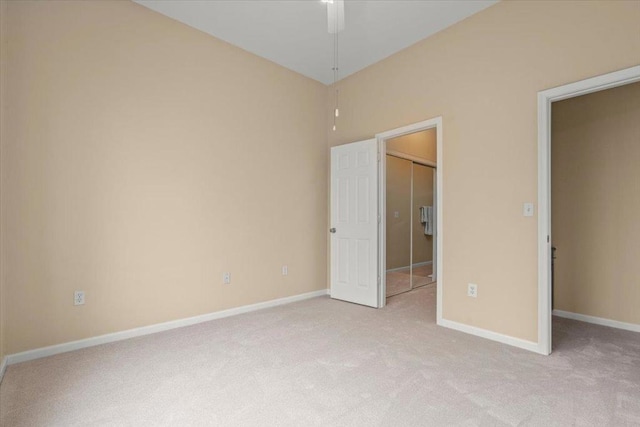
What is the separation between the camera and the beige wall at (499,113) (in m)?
2.39

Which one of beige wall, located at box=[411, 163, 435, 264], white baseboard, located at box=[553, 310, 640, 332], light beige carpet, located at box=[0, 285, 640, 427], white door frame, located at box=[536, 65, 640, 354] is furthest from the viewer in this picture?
beige wall, located at box=[411, 163, 435, 264]

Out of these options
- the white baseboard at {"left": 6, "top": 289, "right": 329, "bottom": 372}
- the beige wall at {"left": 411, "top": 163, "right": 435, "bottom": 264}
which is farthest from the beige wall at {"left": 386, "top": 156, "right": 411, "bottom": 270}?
the white baseboard at {"left": 6, "top": 289, "right": 329, "bottom": 372}

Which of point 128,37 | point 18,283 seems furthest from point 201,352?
point 128,37

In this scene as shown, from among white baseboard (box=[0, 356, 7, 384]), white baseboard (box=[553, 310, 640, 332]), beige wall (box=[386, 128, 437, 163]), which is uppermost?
beige wall (box=[386, 128, 437, 163])

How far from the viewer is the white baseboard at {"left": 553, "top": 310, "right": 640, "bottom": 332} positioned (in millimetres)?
3061

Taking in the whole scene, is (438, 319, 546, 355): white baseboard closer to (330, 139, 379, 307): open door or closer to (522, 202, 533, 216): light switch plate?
(330, 139, 379, 307): open door

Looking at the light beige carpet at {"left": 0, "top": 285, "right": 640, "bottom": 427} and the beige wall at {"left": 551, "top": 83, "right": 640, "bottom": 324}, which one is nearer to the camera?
the light beige carpet at {"left": 0, "top": 285, "right": 640, "bottom": 427}

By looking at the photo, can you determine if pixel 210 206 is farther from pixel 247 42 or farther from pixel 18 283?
pixel 247 42

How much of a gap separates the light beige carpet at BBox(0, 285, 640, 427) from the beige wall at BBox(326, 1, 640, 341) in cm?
53

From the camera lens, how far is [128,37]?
2873mm

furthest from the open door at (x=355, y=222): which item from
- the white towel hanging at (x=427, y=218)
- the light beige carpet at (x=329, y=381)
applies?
the white towel hanging at (x=427, y=218)

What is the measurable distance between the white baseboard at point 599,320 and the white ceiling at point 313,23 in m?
3.33

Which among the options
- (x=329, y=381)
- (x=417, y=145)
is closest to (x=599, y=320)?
(x=329, y=381)

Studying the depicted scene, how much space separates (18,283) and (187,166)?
1.62 meters
